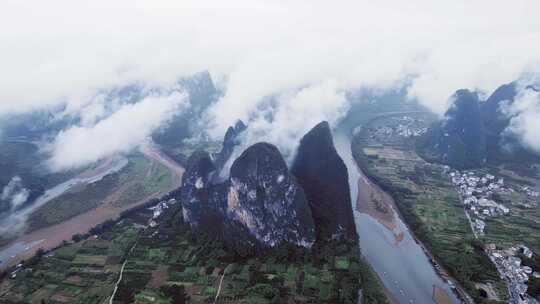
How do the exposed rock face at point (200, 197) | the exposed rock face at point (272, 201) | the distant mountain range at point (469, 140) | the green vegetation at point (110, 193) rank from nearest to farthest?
the exposed rock face at point (272, 201) < the exposed rock face at point (200, 197) < the green vegetation at point (110, 193) < the distant mountain range at point (469, 140)

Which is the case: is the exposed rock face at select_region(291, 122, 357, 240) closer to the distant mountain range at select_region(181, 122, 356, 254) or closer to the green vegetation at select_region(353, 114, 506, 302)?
the distant mountain range at select_region(181, 122, 356, 254)

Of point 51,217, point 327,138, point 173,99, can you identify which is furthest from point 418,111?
point 51,217

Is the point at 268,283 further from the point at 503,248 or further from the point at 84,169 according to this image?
the point at 84,169

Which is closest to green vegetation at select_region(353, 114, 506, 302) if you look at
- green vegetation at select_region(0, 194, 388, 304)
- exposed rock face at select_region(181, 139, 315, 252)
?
green vegetation at select_region(0, 194, 388, 304)

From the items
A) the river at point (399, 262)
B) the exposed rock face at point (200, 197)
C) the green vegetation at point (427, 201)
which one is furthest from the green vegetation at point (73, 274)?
the green vegetation at point (427, 201)

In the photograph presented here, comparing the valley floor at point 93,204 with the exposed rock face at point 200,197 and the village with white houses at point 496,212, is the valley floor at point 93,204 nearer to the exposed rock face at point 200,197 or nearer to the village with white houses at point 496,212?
the exposed rock face at point 200,197

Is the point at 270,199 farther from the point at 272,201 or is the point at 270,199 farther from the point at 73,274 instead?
the point at 73,274

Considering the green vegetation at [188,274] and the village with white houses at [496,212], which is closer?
the green vegetation at [188,274]

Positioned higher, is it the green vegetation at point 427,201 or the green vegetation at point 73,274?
the green vegetation at point 73,274

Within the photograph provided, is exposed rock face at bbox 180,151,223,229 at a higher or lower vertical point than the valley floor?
higher
